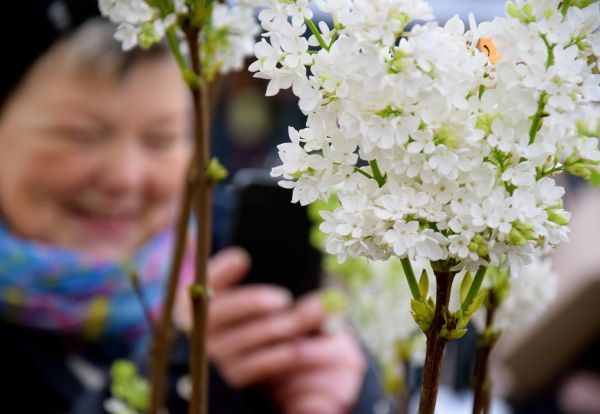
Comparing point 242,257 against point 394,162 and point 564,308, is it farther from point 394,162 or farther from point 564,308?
point 564,308

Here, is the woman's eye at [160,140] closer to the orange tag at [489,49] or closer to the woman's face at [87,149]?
the woman's face at [87,149]

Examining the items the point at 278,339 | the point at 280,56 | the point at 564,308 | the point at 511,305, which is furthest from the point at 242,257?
the point at 564,308

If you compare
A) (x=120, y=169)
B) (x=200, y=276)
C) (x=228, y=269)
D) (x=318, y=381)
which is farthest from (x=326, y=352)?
(x=200, y=276)

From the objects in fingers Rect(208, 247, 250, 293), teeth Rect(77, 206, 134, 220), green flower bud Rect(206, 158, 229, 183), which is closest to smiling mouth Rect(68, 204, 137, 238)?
teeth Rect(77, 206, 134, 220)

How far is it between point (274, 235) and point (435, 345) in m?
0.58

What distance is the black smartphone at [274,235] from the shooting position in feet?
2.86

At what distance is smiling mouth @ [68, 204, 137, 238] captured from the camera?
106cm

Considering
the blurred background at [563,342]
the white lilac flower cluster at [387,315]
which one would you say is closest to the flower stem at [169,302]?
the white lilac flower cluster at [387,315]

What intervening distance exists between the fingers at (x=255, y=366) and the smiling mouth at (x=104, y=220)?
0.29 metres

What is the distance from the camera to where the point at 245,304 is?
92 centimetres

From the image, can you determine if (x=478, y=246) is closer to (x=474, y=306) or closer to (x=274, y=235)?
(x=474, y=306)

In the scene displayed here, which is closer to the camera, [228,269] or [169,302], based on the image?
[169,302]

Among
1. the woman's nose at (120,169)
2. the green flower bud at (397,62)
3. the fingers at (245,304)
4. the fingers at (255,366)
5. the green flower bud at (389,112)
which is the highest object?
the green flower bud at (397,62)

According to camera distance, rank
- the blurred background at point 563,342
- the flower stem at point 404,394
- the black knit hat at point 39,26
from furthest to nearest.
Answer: the blurred background at point 563,342 → the black knit hat at point 39,26 → the flower stem at point 404,394
